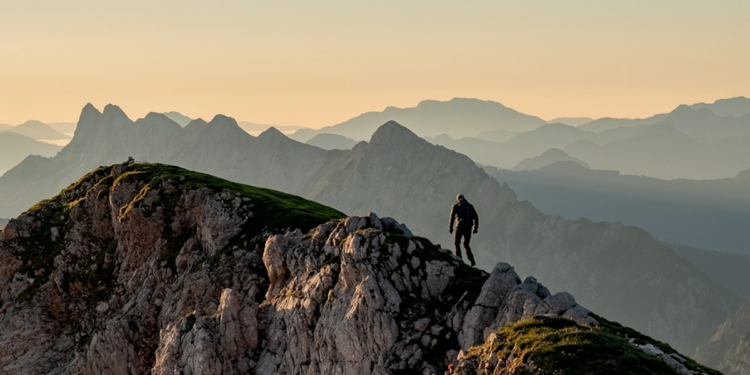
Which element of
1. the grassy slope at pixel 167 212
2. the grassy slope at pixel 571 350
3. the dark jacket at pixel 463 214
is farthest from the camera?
the grassy slope at pixel 167 212

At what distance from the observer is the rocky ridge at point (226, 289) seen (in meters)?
47.8

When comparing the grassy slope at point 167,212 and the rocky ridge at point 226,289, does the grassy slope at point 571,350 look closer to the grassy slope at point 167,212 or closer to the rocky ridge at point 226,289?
the rocky ridge at point 226,289

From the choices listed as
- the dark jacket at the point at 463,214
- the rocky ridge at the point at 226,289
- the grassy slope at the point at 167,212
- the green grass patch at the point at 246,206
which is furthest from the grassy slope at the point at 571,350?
the grassy slope at the point at 167,212

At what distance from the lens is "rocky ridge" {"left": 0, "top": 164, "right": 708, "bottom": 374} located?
157ft

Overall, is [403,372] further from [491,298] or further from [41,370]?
[41,370]

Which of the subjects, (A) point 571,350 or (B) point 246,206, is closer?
(A) point 571,350

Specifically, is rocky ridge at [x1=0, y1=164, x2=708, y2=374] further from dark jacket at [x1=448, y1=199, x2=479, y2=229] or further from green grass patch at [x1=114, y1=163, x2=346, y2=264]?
dark jacket at [x1=448, y1=199, x2=479, y2=229]

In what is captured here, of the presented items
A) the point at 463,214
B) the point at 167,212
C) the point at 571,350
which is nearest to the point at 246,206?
the point at 167,212

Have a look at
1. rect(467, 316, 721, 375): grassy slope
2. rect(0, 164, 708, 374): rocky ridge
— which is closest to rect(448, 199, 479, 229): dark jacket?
rect(0, 164, 708, 374): rocky ridge

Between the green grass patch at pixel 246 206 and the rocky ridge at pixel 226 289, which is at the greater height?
the green grass patch at pixel 246 206

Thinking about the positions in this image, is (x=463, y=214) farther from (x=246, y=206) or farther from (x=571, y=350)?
(x=246, y=206)

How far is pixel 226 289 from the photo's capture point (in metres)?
56.9

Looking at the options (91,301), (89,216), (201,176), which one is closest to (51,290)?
(91,301)

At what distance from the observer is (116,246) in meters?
75.4
